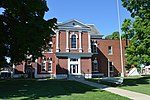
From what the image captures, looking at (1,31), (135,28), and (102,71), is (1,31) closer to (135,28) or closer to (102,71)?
(135,28)

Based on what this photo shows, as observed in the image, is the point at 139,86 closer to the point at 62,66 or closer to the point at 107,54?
the point at 62,66

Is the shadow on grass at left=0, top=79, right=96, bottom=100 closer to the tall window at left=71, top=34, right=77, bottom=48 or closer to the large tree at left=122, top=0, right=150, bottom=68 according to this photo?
the large tree at left=122, top=0, right=150, bottom=68

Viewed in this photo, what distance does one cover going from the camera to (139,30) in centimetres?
2969

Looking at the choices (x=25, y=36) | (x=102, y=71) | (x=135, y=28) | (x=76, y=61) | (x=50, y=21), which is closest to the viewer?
(x=25, y=36)

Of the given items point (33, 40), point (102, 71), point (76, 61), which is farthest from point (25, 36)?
point (102, 71)

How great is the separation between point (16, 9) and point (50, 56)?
24.7 metres

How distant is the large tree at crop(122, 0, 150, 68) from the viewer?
28814mm

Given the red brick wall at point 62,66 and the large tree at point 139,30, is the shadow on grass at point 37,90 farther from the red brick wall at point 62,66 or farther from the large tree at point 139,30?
the red brick wall at point 62,66

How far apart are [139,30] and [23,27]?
15003mm

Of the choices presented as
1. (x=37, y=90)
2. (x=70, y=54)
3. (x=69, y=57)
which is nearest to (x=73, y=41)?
(x=70, y=54)

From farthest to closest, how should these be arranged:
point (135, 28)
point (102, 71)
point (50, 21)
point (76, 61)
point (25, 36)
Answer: point (102, 71) < point (76, 61) < point (135, 28) < point (50, 21) < point (25, 36)

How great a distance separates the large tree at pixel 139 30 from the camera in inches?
1134

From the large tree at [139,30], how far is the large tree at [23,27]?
1158 centimetres

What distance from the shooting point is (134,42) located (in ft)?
103
